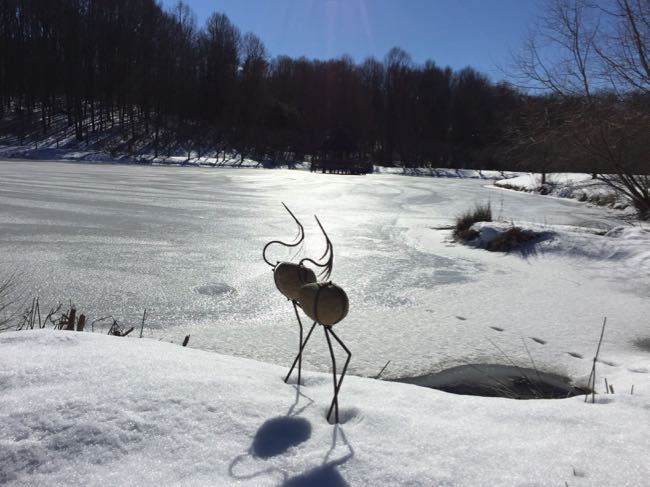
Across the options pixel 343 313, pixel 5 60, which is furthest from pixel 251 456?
pixel 5 60

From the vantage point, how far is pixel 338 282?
4.18 m

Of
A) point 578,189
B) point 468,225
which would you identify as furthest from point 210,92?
point 468,225

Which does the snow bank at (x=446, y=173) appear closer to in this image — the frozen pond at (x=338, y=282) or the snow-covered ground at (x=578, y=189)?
the snow-covered ground at (x=578, y=189)

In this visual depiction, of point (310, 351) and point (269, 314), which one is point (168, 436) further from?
point (269, 314)

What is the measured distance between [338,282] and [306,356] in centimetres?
161

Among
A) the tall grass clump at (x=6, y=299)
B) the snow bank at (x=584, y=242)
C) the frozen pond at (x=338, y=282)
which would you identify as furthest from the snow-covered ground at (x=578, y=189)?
the tall grass clump at (x=6, y=299)

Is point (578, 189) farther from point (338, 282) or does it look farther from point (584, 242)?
point (338, 282)

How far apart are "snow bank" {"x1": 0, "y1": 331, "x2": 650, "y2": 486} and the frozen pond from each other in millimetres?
1155

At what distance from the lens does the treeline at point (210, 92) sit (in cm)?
3831

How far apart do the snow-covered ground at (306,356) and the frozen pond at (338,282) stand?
2 cm

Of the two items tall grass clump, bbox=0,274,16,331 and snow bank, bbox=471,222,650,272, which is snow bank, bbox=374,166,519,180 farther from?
tall grass clump, bbox=0,274,16,331

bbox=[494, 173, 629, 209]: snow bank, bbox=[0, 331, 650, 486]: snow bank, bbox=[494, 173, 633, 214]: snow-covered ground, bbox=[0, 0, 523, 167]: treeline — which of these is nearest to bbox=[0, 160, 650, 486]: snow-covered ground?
bbox=[0, 331, 650, 486]: snow bank

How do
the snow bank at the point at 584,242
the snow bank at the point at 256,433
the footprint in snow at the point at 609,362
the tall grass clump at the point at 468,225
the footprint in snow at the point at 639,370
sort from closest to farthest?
the snow bank at the point at 256,433 → the footprint in snow at the point at 639,370 → the footprint in snow at the point at 609,362 → the snow bank at the point at 584,242 → the tall grass clump at the point at 468,225

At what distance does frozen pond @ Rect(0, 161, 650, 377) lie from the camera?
→ 289 centimetres
